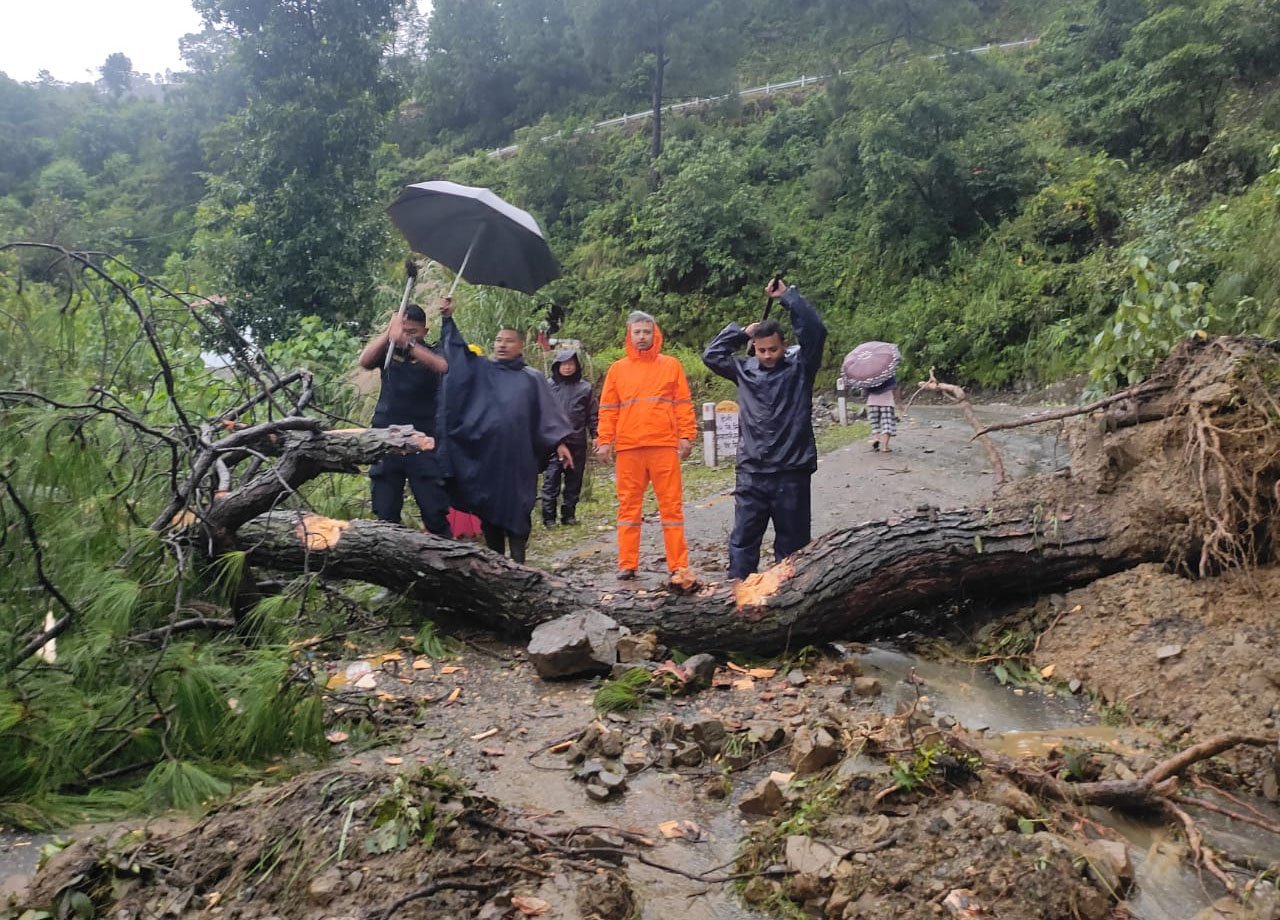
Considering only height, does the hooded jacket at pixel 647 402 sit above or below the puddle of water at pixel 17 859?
above

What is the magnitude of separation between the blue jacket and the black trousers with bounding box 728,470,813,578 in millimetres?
77

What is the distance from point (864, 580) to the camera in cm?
446

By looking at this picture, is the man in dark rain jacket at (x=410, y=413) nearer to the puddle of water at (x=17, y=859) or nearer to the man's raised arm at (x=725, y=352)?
the man's raised arm at (x=725, y=352)

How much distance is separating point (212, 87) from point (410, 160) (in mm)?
10470

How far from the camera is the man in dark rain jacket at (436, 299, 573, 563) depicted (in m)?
5.58

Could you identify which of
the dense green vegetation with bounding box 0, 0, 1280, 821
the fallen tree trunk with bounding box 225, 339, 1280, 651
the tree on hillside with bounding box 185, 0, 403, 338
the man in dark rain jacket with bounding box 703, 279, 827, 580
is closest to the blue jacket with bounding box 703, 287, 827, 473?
the man in dark rain jacket with bounding box 703, 279, 827, 580

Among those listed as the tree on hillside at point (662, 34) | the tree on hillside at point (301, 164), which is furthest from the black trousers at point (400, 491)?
the tree on hillside at point (662, 34)

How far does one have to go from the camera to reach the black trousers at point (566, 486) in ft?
26.7

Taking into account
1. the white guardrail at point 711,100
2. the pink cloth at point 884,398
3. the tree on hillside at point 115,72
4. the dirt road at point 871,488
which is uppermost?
the tree on hillside at point 115,72

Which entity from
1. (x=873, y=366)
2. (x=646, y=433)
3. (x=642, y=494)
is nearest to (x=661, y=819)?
(x=642, y=494)

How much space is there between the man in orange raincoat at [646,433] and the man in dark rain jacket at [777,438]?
410 millimetres

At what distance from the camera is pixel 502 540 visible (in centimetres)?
599

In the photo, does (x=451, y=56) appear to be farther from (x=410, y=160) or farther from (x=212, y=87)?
(x=212, y=87)

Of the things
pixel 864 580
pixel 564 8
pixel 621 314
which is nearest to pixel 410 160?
pixel 564 8
